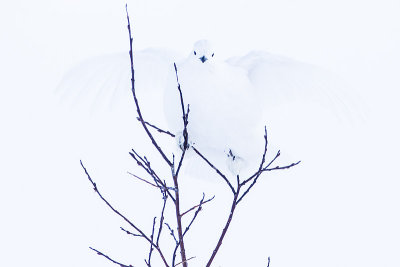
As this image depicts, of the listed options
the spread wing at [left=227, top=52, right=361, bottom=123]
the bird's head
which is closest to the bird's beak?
the bird's head

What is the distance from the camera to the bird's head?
2797 millimetres

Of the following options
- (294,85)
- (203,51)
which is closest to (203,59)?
(203,51)

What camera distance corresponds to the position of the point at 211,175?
3182mm

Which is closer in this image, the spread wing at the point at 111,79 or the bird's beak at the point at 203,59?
the bird's beak at the point at 203,59

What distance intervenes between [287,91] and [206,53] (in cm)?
56

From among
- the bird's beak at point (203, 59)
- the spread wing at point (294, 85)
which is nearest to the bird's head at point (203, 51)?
the bird's beak at point (203, 59)

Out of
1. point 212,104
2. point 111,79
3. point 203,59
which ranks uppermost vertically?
point 111,79

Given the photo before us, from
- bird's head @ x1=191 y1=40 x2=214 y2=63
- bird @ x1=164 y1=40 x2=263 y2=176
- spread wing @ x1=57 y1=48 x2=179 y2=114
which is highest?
spread wing @ x1=57 y1=48 x2=179 y2=114

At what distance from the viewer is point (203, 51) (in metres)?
2.80

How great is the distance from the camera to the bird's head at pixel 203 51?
2797 mm

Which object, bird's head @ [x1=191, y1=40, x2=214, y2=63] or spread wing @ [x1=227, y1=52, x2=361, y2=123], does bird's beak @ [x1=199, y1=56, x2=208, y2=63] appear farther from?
spread wing @ [x1=227, y1=52, x2=361, y2=123]

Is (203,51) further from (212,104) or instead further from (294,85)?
(294,85)

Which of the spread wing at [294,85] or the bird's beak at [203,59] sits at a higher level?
the spread wing at [294,85]

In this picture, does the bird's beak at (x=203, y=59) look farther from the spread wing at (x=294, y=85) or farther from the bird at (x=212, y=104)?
the spread wing at (x=294, y=85)
